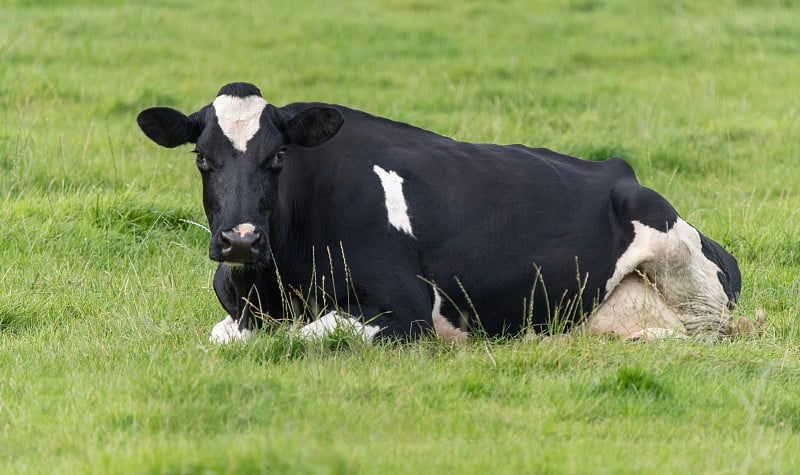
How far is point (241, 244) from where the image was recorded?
6.94 metres

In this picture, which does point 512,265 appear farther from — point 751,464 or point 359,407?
point 751,464

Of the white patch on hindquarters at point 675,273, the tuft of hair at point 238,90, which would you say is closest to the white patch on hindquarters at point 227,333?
the tuft of hair at point 238,90

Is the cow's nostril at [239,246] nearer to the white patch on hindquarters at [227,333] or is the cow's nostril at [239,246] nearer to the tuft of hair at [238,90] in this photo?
the white patch on hindquarters at [227,333]

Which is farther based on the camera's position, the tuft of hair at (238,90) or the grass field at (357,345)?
the tuft of hair at (238,90)

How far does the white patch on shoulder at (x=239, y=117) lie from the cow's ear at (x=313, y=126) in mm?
221

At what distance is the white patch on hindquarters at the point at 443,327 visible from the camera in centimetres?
785

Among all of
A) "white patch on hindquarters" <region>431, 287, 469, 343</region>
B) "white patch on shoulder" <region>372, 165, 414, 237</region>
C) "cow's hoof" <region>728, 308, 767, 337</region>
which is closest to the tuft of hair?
"white patch on shoulder" <region>372, 165, 414, 237</region>

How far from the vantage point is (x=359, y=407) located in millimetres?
5895

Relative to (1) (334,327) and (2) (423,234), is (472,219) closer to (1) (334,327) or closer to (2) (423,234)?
(2) (423,234)

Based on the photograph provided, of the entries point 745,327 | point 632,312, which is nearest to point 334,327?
point 632,312

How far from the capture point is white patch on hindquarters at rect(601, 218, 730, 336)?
830 cm

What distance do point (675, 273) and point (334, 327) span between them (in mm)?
2493

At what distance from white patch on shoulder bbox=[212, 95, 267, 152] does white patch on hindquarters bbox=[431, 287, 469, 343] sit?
1514 millimetres

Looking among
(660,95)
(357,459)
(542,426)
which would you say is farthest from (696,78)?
(357,459)
